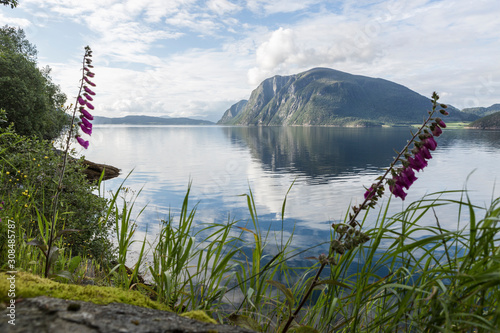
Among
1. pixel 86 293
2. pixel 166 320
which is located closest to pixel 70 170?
pixel 86 293

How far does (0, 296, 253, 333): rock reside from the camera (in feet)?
4.24

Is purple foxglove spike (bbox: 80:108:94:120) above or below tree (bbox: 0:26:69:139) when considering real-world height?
below

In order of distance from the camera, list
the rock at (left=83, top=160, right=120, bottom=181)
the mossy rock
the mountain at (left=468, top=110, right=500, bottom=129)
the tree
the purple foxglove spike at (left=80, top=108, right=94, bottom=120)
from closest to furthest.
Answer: the mossy rock
the purple foxglove spike at (left=80, top=108, right=94, bottom=120)
the rock at (left=83, top=160, right=120, bottom=181)
the tree
the mountain at (left=468, top=110, right=500, bottom=129)

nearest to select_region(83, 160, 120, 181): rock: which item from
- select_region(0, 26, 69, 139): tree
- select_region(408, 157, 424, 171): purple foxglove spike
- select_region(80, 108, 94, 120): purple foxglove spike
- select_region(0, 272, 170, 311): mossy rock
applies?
select_region(0, 26, 69, 139): tree

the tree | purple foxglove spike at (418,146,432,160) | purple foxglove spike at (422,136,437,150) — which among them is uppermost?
the tree

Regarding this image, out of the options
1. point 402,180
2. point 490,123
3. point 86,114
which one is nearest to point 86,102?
point 86,114

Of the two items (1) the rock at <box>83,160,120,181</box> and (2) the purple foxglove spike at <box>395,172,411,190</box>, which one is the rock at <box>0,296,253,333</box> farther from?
(1) the rock at <box>83,160,120,181</box>

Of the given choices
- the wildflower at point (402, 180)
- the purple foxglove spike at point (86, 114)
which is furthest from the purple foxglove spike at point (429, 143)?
the purple foxglove spike at point (86, 114)

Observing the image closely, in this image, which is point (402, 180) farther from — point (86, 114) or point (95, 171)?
point (95, 171)

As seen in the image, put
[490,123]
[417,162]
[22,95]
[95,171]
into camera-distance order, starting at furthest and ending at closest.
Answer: [490,123]
[22,95]
[95,171]
[417,162]

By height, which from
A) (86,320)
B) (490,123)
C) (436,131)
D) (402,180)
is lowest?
(86,320)

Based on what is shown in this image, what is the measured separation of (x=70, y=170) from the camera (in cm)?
1004

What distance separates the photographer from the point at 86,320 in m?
1.38

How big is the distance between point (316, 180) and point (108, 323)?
33746 millimetres
